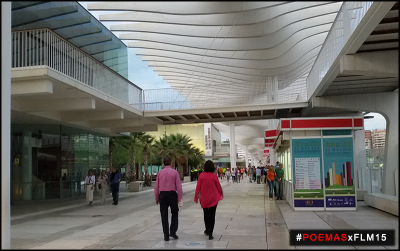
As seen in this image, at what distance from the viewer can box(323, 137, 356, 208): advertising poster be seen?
1390cm

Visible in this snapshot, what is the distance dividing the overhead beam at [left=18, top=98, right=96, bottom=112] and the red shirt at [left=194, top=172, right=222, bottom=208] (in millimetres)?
8624

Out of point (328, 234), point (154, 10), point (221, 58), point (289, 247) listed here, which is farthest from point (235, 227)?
point (221, 58)

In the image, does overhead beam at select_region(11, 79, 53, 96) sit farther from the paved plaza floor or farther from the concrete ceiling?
the concrete ceiling

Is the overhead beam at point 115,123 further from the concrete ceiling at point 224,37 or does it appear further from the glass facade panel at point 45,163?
the concrete ceiling at point 224,37

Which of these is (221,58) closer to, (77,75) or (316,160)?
(77,75)

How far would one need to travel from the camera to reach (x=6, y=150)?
714 cm

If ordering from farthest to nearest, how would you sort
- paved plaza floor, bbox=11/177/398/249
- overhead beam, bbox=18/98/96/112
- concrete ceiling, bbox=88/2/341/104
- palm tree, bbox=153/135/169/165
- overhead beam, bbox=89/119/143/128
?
1. palm tree, bbox=153/135/169/165
2. overhead beam, bbox=89/119/143/128
3. concrete ceiling, bbox=88/2/341/104
4. overhead beam, bbox=18/98/96/112
5. paved plaza floor, bbox=11/177/398/249

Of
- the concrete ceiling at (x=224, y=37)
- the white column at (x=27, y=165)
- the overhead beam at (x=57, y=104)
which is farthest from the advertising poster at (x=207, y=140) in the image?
the overhead beam at (x=57, y=104)

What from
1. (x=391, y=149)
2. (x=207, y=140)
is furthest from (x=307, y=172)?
(x=207, y=140)

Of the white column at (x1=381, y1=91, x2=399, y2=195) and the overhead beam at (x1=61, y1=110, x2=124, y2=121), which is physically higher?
the overhead beam at (x1=61, y1=110, x2=124, y2=121)

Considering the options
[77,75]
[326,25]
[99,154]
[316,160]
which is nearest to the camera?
[316,160]

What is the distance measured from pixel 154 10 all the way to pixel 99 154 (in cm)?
1199

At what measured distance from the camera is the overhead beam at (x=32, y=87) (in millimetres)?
12750

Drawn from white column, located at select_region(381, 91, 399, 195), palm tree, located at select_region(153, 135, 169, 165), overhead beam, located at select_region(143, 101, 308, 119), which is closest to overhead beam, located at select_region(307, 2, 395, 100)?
white column, located at select_region(381, 91, 399, 195)
